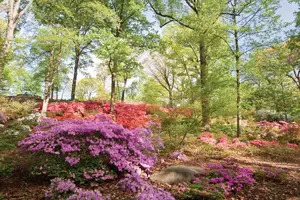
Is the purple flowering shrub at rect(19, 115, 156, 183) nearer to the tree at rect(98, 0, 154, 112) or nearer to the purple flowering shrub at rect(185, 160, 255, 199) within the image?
the purple flowering shrub at rect(185, 160, 255, 199)

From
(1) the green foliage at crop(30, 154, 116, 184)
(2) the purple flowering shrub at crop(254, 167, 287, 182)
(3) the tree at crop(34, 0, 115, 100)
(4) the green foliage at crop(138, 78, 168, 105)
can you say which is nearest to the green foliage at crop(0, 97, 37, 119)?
(3) the tree at crop(34, 0, 115, 100)

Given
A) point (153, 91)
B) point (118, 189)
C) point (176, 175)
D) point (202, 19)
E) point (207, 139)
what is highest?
point (202, 19)

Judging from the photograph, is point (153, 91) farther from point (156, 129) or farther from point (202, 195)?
point (202, 195)

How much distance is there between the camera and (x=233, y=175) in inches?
182

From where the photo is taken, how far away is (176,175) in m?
4.61

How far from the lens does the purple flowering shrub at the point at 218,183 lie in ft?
12.1

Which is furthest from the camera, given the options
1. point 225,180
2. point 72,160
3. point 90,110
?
point 90,110

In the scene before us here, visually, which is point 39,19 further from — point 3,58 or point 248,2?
point 248,2

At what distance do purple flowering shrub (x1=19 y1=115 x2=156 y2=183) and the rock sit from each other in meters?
0.34

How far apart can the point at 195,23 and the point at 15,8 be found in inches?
353

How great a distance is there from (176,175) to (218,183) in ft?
2.91

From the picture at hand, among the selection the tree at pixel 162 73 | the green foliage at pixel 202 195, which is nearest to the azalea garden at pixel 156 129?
the green foliage at pixel 202 195

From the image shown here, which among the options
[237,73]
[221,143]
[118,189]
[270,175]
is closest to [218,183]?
[270,175]

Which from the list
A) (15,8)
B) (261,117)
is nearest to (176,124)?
(15,8)
